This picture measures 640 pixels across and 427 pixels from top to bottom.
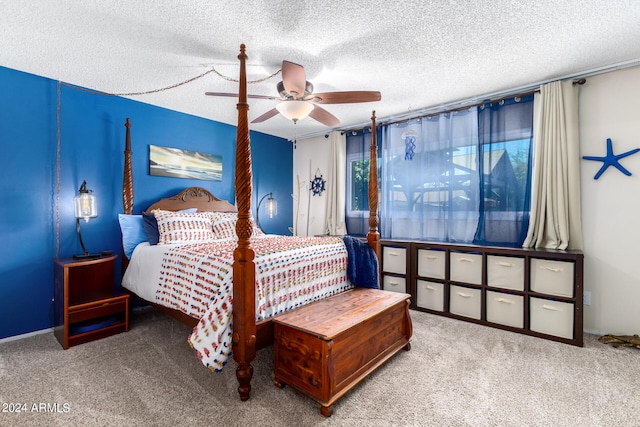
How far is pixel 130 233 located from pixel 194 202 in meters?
0.87

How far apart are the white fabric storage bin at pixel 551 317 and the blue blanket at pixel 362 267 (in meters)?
1.47

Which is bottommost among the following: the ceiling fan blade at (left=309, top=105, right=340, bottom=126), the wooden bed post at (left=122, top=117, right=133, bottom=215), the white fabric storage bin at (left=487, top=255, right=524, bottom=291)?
the white fabric storage bin at (left=487, top=255, right=524, bottom=291)

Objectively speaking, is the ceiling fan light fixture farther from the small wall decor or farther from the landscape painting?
the small wall decor

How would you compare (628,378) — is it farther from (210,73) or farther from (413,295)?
(210,73)

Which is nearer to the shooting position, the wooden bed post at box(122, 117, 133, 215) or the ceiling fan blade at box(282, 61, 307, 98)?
the ceiling fan blade at box(282, 61, 307, 98)

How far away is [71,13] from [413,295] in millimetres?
3875

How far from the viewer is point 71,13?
Result: 6.51 feet

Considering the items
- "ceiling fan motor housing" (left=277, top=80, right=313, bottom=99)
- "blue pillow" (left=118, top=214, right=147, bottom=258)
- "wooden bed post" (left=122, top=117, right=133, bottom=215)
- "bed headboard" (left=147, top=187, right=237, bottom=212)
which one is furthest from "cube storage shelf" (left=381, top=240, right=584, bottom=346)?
"wooden bed post" (left=122, top=117, right=133, bottom=215)

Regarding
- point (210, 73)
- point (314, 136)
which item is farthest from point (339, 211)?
point (210, 73)

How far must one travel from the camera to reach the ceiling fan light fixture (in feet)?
8.43

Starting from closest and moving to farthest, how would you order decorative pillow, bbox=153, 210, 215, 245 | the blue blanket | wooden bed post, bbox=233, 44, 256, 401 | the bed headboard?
wooden bed post, bbox=233, 44, 256, 401 → the blue blanket → decorative pillow, bbox=153, 210, 215, 245 → the bed headboard

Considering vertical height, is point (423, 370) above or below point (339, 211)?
below

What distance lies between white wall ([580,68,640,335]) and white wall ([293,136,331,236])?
3167mm

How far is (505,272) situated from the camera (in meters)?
2.99
